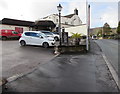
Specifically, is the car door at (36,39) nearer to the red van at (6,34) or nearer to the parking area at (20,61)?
the parking area at (20,61)

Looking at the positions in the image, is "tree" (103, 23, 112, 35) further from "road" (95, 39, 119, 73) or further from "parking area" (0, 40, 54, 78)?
"parking area" (0, 40, 54, 78)

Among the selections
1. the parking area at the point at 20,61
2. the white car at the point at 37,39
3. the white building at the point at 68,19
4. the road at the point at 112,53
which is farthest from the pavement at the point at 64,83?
the white building at the point at 68,19

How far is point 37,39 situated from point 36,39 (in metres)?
0.13

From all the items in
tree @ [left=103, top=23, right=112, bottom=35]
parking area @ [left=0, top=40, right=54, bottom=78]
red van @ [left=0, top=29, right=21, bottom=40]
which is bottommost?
parking area @ [left=0, top=40, right=54, bottom=78]

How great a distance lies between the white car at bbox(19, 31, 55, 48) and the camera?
13.9 meters

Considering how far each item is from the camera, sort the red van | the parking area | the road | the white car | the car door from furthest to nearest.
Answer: the red van → the car door → the white car → the road → the parking area

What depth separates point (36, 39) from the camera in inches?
556

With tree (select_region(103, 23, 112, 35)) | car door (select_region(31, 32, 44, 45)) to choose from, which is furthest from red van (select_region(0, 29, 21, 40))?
tree (select_region(103, 23, 112, 35))

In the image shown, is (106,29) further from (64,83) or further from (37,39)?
(64,83)

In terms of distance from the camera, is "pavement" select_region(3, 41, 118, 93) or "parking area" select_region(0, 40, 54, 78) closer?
"pavement" select_region(3, 41, 118, 93)

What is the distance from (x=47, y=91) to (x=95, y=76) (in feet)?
7.48

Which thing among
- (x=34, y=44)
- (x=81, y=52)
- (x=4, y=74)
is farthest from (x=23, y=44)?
(x=4, y=74)

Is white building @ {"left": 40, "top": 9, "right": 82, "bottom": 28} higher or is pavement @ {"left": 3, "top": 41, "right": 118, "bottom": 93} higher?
white building @ {"left": 40, "top": 9, "right": 82, "bottom": 28}

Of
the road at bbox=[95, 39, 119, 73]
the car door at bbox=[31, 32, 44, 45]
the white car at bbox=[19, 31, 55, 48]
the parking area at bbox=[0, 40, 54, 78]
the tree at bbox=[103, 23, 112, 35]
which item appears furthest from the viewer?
the tree at bbox=[103, 23, 112, 35]
